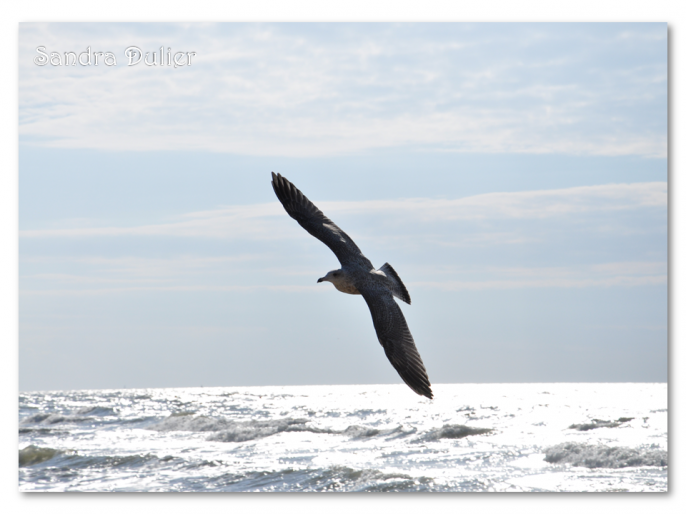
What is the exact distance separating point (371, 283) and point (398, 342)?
533 millimetres

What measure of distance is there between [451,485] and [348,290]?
23.9 ft

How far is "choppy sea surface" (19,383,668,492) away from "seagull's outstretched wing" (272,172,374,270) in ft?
22.8

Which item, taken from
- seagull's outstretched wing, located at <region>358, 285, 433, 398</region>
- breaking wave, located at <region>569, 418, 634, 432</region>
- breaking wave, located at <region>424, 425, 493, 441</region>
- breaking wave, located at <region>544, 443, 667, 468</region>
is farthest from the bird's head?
breaking wave, located at <region>569, 418, 634, 432</region>

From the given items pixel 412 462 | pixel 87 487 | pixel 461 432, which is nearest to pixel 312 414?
pixel 461 432

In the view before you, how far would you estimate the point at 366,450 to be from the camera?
1594cm

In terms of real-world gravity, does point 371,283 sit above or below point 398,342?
above

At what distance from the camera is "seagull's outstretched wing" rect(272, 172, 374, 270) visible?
5.85m

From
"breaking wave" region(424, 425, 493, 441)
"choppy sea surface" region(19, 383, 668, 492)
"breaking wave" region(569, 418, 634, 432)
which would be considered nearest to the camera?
"choppy sea surface" region(19, 383, 668, 492)

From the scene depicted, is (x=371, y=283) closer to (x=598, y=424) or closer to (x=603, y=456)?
(x=603, y=456)

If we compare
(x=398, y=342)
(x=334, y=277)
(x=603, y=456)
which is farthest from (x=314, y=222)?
(x=603, y=456)

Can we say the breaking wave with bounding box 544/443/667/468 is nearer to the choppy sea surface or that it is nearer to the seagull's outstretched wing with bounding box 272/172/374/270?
the choppy sea surface
